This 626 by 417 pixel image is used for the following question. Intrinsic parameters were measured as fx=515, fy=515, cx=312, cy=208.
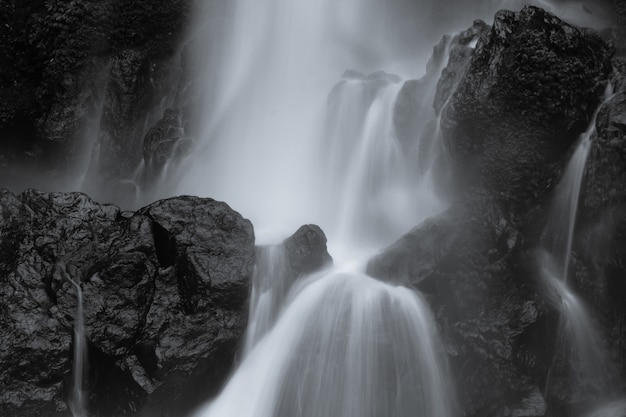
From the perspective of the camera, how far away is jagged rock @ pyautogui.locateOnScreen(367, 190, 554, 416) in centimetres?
762

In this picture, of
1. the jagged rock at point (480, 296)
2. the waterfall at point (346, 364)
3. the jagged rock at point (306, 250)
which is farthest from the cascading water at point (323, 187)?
the jagged rock at point (480, 296)

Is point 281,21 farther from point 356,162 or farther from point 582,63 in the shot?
point 582,63

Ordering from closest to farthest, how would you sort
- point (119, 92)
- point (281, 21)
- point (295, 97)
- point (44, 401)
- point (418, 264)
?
1. point (44, 401)
2. point (418, 264)
3. point (119, 92)
4. point (295, 97)
5. point (281, 21)

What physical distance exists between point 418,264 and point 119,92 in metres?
8.84

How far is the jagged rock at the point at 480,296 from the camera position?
25.0ft

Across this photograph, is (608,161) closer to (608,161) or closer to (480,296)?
(608,161)

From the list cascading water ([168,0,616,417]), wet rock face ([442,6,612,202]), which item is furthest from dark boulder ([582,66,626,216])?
cascading water ([168,0,616,417])

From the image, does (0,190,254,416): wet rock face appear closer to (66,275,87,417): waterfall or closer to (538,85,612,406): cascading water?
(66,275,87,417): waterfall

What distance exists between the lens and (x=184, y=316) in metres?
7.57

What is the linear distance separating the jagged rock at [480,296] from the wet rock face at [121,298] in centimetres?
292

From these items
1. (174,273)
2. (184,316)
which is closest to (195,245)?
(174,273)

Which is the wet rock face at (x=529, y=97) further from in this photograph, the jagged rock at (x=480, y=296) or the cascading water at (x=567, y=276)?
the jagged rock at (x=480, y=296)

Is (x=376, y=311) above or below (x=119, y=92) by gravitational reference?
below

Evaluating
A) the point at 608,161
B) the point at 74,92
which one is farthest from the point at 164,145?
the point at 608,161
